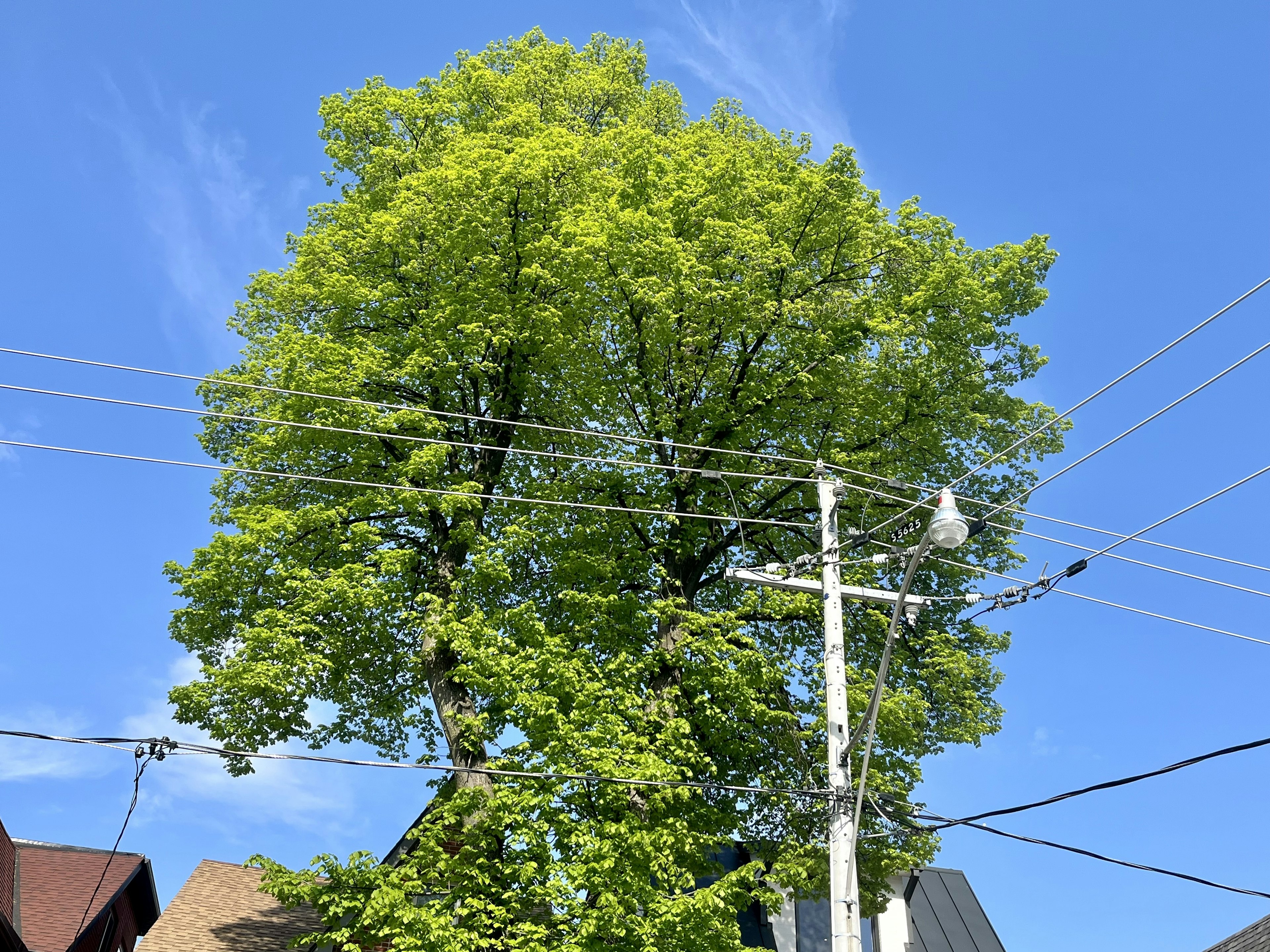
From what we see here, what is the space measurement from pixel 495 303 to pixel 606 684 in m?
6.75

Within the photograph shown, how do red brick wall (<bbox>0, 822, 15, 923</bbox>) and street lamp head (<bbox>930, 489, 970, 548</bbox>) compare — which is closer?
street lamp head (<bbox>930, 489, 970, 548</bbox>)

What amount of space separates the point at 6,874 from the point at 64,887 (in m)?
2.21

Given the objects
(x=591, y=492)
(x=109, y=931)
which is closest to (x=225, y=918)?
(x=109, y=931)

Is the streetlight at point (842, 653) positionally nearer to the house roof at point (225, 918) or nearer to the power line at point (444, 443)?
the power line at point (444, 443)

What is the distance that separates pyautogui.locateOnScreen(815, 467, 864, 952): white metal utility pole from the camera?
1053 centimetres

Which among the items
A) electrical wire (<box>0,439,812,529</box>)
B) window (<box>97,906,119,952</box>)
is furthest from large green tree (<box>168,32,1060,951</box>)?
window (<box>97,906,119,952</box>)

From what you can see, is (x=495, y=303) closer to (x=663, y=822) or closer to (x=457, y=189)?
(x=457, y=189)

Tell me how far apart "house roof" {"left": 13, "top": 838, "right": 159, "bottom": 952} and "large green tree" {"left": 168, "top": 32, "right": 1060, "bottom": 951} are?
9088mm

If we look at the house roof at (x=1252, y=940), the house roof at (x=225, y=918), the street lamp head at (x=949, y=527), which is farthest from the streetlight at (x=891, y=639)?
the house roof at (x=225, y=918)

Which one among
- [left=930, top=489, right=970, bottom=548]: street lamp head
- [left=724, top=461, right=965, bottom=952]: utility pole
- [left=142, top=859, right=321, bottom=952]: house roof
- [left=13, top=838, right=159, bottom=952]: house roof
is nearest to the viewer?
[left=930, top=489, right=970, bottom=548]: street lamp head

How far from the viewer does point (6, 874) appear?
23.3 metres

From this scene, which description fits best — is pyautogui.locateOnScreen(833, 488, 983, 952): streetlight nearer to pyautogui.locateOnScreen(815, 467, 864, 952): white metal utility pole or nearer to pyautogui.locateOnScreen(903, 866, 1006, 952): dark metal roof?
pyautogui.locateOnScreen(815, 467, 864, 952): white metal utility pole

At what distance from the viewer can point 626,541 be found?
19.6 m

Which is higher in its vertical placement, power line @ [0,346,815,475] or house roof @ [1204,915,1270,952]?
power line @ [0,346,815,475]
